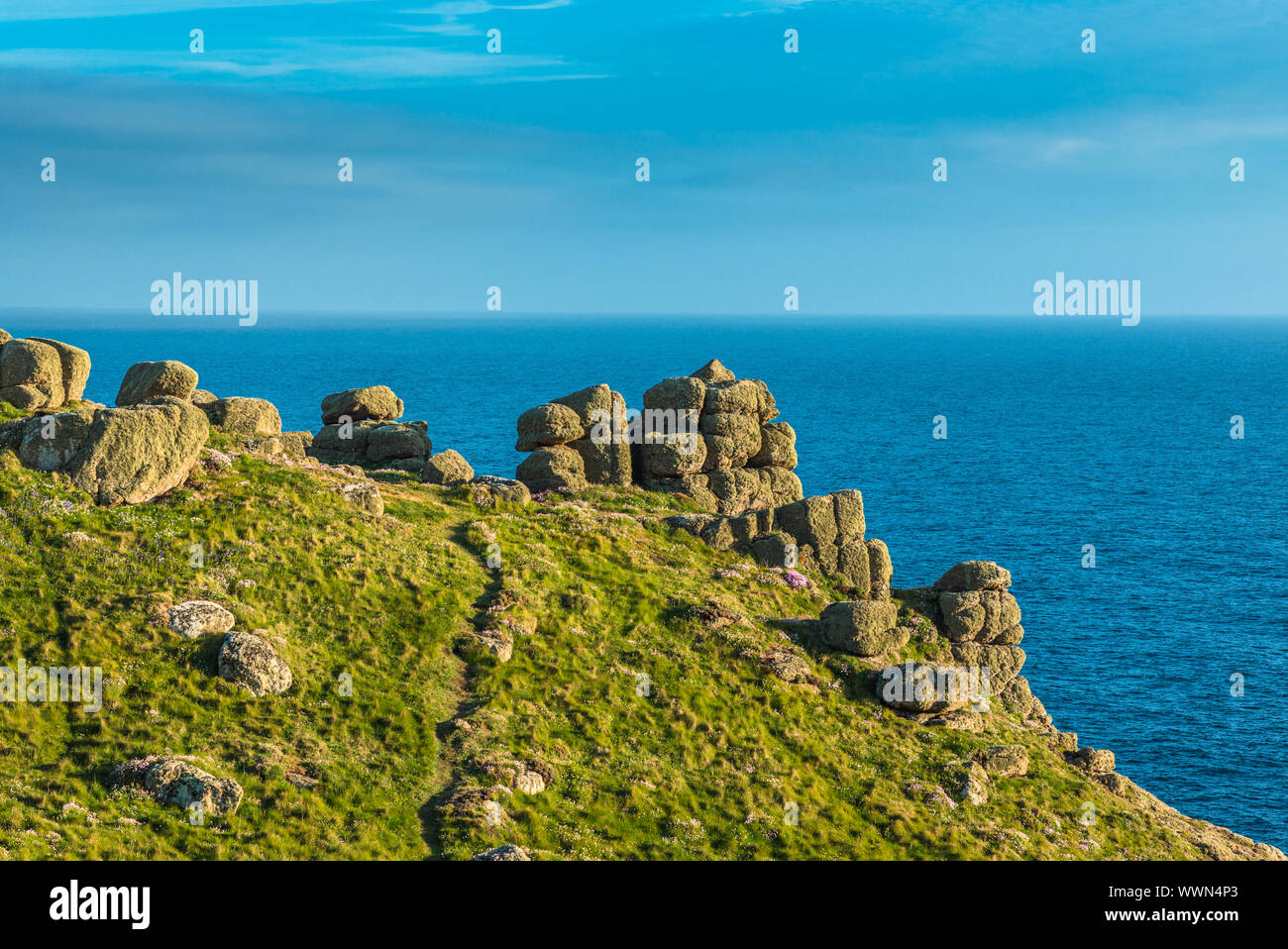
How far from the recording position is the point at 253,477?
6297 cm

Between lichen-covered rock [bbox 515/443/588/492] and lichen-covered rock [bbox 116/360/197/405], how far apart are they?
24339 millimetres

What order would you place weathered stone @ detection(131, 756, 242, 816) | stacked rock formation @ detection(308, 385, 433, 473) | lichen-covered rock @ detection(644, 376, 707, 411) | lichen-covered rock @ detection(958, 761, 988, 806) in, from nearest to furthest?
weathered stone @ detection(131, 756, 242, 816) < lichen-covered rock @ detection(958, 761, 988, 806) < stacked rock formation @ detection(308, 385, 433, 473) < lichen-covered rock @ detection(644, 376, 707, 411)

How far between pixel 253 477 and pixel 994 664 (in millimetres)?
49091

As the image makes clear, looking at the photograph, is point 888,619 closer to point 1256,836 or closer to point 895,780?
point 895,780

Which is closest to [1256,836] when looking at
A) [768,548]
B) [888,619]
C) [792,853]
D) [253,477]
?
[888,619]

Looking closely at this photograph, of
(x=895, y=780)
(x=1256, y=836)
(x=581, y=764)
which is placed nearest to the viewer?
(x=581, y=764)

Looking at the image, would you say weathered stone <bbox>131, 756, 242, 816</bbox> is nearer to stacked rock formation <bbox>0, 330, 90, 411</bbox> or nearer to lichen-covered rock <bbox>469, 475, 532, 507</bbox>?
lichen-covered rock <bbox>469, 475, 532, 507</bbox>

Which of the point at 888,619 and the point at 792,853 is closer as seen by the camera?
the point at 792,853

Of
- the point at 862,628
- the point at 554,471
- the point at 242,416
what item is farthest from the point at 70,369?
the point at 862,628

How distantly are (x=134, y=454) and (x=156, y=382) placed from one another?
1569 centimetres

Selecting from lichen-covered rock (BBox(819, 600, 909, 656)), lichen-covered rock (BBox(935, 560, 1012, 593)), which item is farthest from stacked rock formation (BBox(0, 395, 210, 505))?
lichen-covered rock (BBox(935, 560, 1012, 593))

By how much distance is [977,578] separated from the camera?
72.3 metres

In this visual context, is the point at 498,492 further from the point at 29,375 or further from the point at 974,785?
the point at 974,785

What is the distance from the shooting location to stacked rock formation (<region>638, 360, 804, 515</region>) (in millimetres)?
81875
